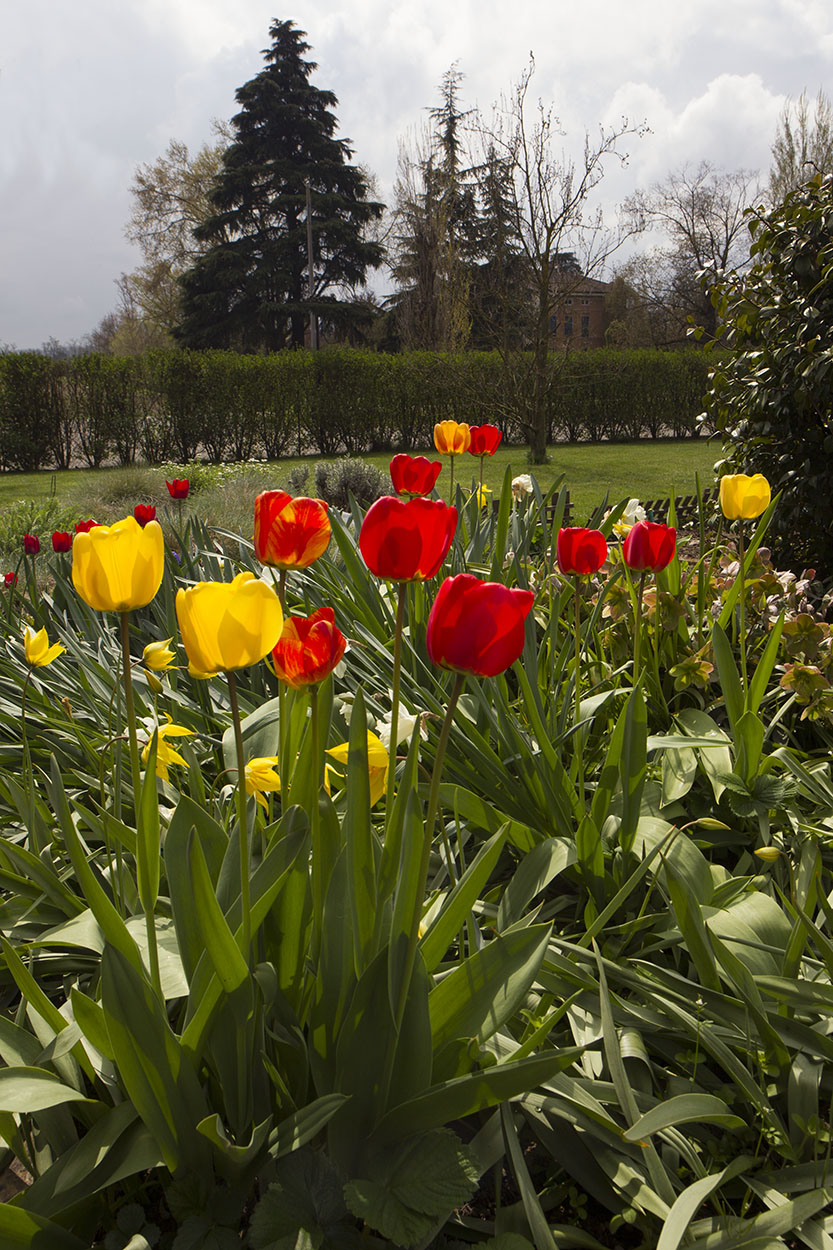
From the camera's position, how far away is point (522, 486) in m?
3.40

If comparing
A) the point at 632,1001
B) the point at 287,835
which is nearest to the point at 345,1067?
the point at 287,835

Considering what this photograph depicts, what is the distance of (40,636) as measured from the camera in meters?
1.58

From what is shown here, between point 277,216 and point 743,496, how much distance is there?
31064 millimetres

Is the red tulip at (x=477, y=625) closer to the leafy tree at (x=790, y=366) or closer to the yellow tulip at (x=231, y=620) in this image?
the yellow tulip at (x=231, y=620)

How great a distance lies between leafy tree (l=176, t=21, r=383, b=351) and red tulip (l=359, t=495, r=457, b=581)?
28675 mm

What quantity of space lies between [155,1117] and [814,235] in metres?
3.95

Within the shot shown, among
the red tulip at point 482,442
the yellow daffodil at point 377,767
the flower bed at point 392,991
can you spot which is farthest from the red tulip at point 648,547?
the red tulip at point 482,442

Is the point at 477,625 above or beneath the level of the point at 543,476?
beneath

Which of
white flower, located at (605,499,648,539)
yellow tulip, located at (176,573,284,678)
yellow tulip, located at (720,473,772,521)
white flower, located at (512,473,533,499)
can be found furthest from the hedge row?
yellow tulip, located at (176,573,284,678)

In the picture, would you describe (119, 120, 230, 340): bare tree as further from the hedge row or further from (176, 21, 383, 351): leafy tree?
the hedge row

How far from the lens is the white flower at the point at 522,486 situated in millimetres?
3350

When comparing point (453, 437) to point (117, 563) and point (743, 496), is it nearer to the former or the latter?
point (743, 496)

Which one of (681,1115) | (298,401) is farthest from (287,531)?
(298,401)

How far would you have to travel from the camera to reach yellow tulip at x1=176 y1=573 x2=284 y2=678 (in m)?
0.83
